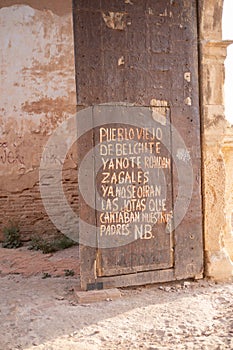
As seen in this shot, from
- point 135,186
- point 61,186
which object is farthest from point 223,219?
point 61,186

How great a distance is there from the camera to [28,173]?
7.29m

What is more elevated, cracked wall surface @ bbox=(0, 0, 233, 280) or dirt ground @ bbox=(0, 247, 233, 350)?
cracked wall surface @ bbox=(0, 0, 233, 280)

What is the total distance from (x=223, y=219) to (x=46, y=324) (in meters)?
2.34

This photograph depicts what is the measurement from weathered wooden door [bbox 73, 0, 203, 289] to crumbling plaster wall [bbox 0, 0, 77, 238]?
3190mm

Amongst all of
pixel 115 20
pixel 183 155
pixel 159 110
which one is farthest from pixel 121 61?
pixel 183 155

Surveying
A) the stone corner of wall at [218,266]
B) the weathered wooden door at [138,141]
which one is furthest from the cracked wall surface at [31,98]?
the stone corner of wall at [218,266]

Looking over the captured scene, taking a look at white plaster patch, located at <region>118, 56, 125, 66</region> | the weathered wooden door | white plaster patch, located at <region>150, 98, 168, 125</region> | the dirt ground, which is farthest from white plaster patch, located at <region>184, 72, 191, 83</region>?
the dirt ground

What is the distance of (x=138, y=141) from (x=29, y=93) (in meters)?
3.54

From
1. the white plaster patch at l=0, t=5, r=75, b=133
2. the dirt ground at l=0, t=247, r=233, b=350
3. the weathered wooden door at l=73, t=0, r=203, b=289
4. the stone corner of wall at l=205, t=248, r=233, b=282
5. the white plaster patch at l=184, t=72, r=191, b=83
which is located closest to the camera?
the dirt ground at l=0, t=247, r=233, b=350

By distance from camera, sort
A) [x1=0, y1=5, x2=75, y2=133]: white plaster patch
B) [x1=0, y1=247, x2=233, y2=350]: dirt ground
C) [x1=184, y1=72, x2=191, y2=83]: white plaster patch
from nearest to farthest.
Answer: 1. [x1=0, y1=247, x2=233, y2=350]: dirt ground
2. [x1=184, y1=72, x2=191, y2=83]: white plaster patch
3. [x1=0, y1=5, x2=75, y2=133]: white plaster patch

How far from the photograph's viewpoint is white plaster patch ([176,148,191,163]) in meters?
4.55

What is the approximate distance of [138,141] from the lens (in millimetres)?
4367

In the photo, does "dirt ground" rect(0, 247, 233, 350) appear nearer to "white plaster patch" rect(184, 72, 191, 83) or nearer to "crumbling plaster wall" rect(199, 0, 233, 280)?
"crumbling plaster wall" rect(199, 0, 233, 280)

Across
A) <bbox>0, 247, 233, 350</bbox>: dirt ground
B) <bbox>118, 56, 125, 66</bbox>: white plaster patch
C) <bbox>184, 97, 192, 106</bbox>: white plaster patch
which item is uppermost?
<bbox>118, 56, 125, 66</bbox>: white plaster patch
